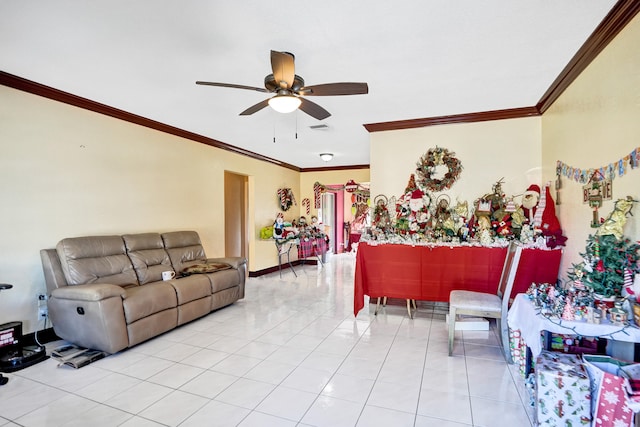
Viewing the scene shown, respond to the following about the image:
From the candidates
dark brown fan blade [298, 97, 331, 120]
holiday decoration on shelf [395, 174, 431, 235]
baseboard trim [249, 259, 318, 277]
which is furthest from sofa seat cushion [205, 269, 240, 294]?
dark brown fan blade [298, 97, 331, 120]

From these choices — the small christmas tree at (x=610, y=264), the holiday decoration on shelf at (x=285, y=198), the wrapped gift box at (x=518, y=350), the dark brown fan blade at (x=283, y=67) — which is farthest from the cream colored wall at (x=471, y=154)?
the holiday decoration on shelf at (x=285, y=198)

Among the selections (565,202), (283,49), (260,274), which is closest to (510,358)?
(565,202)

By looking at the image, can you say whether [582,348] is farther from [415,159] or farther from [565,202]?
[415,159]

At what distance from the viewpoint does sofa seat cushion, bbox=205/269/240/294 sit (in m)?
4.02

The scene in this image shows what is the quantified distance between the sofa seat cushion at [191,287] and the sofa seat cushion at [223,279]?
9 cm

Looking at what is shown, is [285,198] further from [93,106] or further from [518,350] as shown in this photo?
[518,350]

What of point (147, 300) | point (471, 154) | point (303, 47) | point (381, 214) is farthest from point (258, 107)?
point (471, 154)

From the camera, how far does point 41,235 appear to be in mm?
3213

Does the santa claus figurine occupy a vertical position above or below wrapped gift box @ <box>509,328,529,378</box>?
above

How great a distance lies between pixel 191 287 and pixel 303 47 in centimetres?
280

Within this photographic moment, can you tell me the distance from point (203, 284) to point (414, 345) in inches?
97.7

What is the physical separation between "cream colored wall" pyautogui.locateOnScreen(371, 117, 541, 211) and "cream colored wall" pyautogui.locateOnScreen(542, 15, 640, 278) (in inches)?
15.2

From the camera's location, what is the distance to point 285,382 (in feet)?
7.91

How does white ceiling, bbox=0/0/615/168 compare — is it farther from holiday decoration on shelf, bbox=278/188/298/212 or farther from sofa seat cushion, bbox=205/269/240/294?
holiday decoration on shelf, bbox=278/188/298/212
